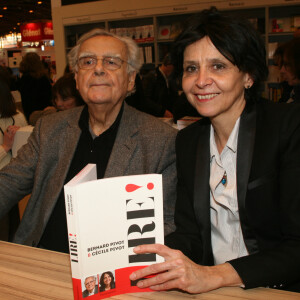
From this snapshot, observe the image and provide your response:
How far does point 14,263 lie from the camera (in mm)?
1193

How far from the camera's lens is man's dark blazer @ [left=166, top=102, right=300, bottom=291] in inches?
45.2

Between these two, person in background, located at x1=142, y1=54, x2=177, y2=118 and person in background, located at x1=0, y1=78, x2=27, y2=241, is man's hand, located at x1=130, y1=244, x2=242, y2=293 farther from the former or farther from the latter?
person in background, located at x1=142, y1=54, x2=177, y2=118

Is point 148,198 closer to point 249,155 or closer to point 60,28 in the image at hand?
point 249,155

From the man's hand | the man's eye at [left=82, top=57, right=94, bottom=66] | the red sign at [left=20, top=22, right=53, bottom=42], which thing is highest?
the red sign at [left=20, top=22, right=53, bottom=42]

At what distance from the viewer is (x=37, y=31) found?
19797mm

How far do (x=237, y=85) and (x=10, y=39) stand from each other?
3480 centimetres

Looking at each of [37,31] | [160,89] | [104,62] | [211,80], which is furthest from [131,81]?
[37,31]

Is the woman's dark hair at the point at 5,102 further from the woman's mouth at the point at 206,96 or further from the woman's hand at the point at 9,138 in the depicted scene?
the woman's mouth at the point at 206,96

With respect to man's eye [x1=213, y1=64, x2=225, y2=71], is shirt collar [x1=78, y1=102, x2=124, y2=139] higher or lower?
lower

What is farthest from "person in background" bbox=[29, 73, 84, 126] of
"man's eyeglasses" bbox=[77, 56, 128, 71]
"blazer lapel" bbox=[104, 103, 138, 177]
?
"blazer lapel" bbox=[104, 103, 138, 177]

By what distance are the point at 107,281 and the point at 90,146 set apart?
909mm

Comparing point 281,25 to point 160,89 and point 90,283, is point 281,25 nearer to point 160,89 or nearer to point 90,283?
point 160,89

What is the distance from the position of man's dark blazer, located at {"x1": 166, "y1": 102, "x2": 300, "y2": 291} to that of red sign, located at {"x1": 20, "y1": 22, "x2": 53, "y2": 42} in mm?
20105

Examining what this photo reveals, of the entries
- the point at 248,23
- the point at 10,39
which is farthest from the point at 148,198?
the point at 10,39
